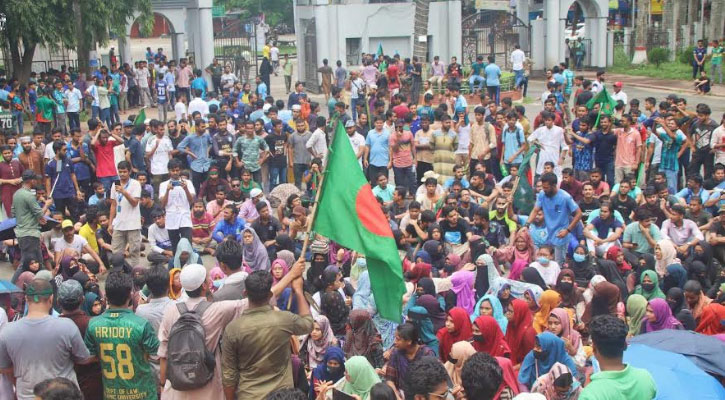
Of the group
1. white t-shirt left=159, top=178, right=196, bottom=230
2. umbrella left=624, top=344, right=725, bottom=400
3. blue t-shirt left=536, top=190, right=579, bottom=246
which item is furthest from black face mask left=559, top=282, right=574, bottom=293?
white t-shirt left=159, top=178, right=196, bottom=230

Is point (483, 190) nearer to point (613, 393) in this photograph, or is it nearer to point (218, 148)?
point (218, 148)

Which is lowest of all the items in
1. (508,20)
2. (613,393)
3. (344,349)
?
(344,349)

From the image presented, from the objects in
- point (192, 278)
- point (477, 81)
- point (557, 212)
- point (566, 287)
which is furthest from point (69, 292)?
point (477, 81)

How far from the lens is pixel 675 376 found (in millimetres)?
6203

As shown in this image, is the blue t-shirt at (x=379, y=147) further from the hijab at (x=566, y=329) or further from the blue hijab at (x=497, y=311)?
the hijab at (x=566, y=329)

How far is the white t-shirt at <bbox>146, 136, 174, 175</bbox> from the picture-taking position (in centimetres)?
1441

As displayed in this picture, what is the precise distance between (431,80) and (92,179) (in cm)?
1246

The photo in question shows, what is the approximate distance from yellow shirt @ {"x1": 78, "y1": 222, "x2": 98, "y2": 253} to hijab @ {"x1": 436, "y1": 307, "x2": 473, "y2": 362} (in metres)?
5.85

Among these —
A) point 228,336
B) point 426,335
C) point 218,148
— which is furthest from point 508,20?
point 228,336

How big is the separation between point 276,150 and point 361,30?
14453 millimetres

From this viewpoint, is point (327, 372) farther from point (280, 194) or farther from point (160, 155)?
point (160, 155)

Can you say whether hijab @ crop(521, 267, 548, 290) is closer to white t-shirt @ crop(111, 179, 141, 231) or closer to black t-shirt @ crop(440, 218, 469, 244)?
black t-shirt @ crop(440, 218, 469, 244)

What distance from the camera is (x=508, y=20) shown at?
34.4 m

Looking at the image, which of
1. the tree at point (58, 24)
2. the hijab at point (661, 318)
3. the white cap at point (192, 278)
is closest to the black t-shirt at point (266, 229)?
the hijab at point (661, 318)
